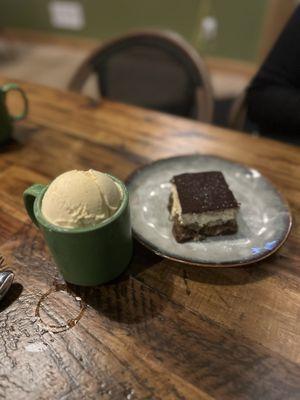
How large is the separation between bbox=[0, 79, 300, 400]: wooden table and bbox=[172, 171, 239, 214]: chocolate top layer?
11 cm

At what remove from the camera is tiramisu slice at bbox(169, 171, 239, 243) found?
A: 0.62 metres

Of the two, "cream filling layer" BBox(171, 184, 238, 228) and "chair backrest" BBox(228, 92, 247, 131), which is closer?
"cream filling layer" BBox(171, 184, 238, 228)

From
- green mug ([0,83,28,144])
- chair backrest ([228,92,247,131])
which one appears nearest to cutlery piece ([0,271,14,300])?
green mug ([0,83,28,144])

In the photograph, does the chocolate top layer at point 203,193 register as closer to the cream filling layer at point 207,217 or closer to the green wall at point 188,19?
the cream filling layer at point 207,217

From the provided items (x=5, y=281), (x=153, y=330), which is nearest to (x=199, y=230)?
(x=153, y=330)

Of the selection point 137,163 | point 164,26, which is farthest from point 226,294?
point 164,26

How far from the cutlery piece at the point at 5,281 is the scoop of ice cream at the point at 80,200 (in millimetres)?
147

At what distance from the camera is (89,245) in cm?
51

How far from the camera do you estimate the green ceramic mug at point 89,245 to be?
0.50 meters

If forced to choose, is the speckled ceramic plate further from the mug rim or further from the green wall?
the green wall

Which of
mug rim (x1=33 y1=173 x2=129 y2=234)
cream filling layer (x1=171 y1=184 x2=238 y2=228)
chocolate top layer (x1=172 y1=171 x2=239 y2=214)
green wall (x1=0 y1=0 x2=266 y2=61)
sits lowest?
green wall (x1=0 y1=0 x2=266 y2=61)

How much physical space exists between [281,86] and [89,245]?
1.01 metres

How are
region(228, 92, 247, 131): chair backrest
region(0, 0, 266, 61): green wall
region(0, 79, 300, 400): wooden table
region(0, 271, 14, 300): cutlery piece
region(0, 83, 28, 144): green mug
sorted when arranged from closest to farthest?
region(0, 79, 300, 400): wooden table < region(0, 271, 14, 300): cutlery piece < region(0, 83, 28, 144): green mug < region(228, 92, 247, 131): chair backrest < region(0, 0, 266, 61): green wall

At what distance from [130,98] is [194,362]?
1294 millimetres
